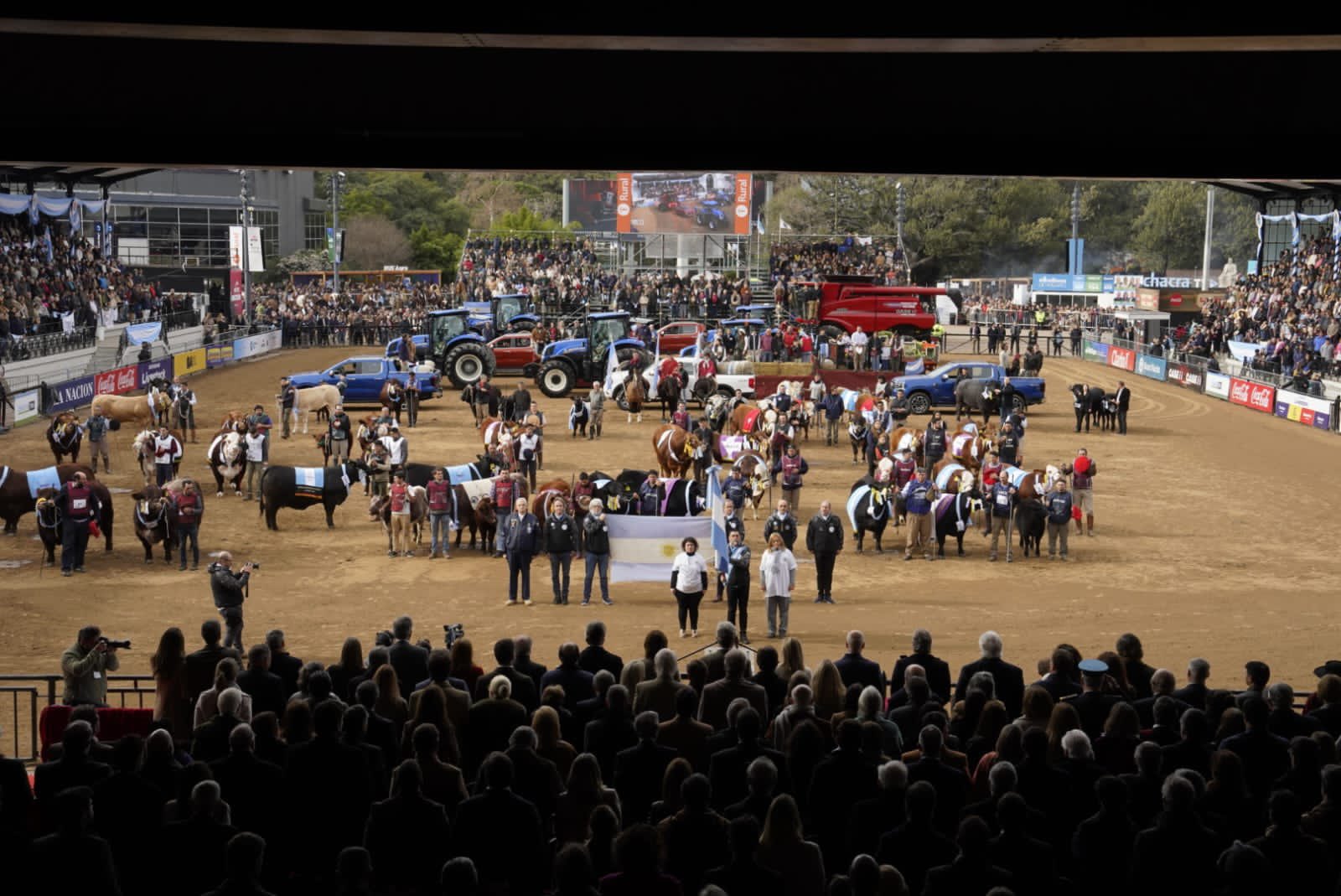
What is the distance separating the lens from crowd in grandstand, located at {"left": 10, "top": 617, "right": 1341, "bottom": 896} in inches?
245

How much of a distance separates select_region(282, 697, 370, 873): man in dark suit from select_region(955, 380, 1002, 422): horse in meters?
29.2

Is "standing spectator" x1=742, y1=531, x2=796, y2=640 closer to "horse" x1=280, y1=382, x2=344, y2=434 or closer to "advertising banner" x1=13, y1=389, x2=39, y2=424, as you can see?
"horse" x1=280, y1=382, x2=344, y2=434

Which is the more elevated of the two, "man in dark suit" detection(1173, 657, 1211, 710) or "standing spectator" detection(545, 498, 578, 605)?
"man in dark suit" detection(1173, 657, 1211, 710)

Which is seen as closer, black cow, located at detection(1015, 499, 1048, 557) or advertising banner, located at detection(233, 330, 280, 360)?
black cow, located at detection(1015, 499, 1048, 557)

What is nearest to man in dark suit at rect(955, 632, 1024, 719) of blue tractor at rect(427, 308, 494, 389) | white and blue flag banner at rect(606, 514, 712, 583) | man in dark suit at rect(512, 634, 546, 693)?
man in dark suit at rect(512, 634, 546, 693)

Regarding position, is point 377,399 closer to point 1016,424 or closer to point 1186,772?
point 1016,424

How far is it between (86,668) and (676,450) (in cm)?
1558

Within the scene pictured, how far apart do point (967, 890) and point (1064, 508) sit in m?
16.2

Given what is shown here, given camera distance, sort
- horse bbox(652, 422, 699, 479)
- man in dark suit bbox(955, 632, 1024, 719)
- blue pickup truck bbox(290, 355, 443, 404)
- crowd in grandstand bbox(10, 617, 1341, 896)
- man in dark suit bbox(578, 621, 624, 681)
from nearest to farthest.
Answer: crowd in grandstand bbox(10, 617, 1341, 896) < man in dark suit bbox(955, 632, 1024, 719) < man in dark suit bbox(578, 621, 624, 681) < horse bbox(652, 422, 699, 479) < blue pickup truck bbox(290, 355, 443, 404)

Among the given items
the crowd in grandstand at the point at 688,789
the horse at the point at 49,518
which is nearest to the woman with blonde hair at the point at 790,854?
the crowd in grandstand at the point at 688,789

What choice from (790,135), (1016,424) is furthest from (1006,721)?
(1016,424)

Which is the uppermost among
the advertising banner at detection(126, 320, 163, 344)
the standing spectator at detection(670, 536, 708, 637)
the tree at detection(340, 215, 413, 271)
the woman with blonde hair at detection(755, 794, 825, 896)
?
the tree at detection(340, 215, 413, 271)

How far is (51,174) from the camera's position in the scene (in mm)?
44594

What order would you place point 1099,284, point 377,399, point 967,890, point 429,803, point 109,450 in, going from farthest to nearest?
point 1099,284 < point 377,399 < point 109,450 < point 429,803 < point 967,890
